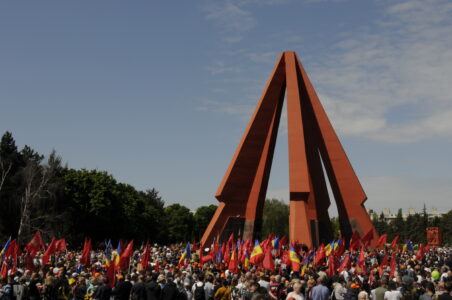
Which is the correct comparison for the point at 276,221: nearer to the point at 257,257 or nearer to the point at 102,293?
the point at 257,257

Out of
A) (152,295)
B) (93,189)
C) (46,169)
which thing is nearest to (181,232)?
(93,189)

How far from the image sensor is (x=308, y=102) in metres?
33.0

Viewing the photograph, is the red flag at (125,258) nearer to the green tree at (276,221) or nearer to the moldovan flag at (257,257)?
the moldovan flag at (257,257)

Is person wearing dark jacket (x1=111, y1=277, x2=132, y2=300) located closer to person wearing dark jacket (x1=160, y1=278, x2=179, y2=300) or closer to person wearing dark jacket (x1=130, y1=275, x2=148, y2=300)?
person wearing dark jacket (x1=130, y1=275, x2=148, y2=300)

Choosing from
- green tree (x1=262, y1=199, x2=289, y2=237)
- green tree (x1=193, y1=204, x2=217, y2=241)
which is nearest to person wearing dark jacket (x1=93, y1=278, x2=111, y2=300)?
green tree (x1=262, y1=199, x2=289, y2=237)

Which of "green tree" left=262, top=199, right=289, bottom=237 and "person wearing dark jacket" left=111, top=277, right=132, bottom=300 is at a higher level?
"green tree" left=262, top=199, right=289, bottom=237

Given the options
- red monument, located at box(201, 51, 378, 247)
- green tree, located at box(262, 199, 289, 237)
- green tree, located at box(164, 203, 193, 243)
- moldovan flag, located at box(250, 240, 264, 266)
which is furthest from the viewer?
green tree, located at box(164, 203, 193, 243)

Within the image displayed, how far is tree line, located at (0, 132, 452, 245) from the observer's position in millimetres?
37406

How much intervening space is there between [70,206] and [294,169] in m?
25.5

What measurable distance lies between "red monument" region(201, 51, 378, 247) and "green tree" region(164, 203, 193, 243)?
57636mm

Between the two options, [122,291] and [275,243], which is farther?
[275,243]

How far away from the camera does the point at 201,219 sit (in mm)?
100125

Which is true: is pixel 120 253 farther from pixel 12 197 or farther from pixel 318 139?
pixel 12 197

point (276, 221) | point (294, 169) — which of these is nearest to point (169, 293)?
point (294, 169)
